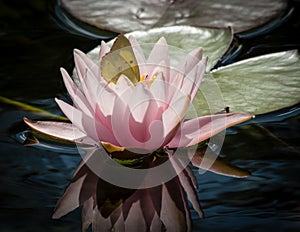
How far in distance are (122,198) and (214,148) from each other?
25 centimetres

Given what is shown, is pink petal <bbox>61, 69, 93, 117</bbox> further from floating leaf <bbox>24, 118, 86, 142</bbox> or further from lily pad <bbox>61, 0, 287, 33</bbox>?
lily pad <bbox>61, 0, 287, 33</bbox>

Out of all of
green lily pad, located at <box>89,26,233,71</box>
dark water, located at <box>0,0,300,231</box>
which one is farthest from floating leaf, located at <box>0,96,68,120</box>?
green lily pad, located at <box>89,26,233,71</box>

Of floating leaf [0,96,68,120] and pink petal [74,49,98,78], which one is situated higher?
pink petal [74,49,98,78]

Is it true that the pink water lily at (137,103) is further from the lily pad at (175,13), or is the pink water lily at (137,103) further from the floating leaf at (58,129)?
the lily pad at (175,13)

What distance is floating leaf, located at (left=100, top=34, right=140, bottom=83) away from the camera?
1.17m

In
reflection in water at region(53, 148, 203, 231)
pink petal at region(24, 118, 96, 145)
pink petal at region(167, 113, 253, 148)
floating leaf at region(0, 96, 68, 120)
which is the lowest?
reflection in water at region(53, 148, 203, 231)

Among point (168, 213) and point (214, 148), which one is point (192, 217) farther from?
point (214, 148)

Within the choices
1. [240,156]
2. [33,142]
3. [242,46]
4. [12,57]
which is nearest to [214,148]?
[240,156]

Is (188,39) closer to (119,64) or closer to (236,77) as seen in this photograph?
(236,77)

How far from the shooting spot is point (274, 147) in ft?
4.30

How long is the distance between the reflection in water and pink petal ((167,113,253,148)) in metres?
0.07

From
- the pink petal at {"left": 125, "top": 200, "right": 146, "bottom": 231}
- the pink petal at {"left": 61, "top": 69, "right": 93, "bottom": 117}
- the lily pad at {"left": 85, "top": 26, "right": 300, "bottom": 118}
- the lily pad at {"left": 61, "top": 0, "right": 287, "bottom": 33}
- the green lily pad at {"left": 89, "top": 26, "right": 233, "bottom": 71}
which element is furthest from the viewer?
the lily pad at {"left": 61, "top": 0, "right": 287, "bottom": 33}

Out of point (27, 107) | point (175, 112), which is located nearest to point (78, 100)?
point (175, 112)

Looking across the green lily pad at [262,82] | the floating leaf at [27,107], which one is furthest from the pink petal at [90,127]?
the green lily pad at [262,82]
